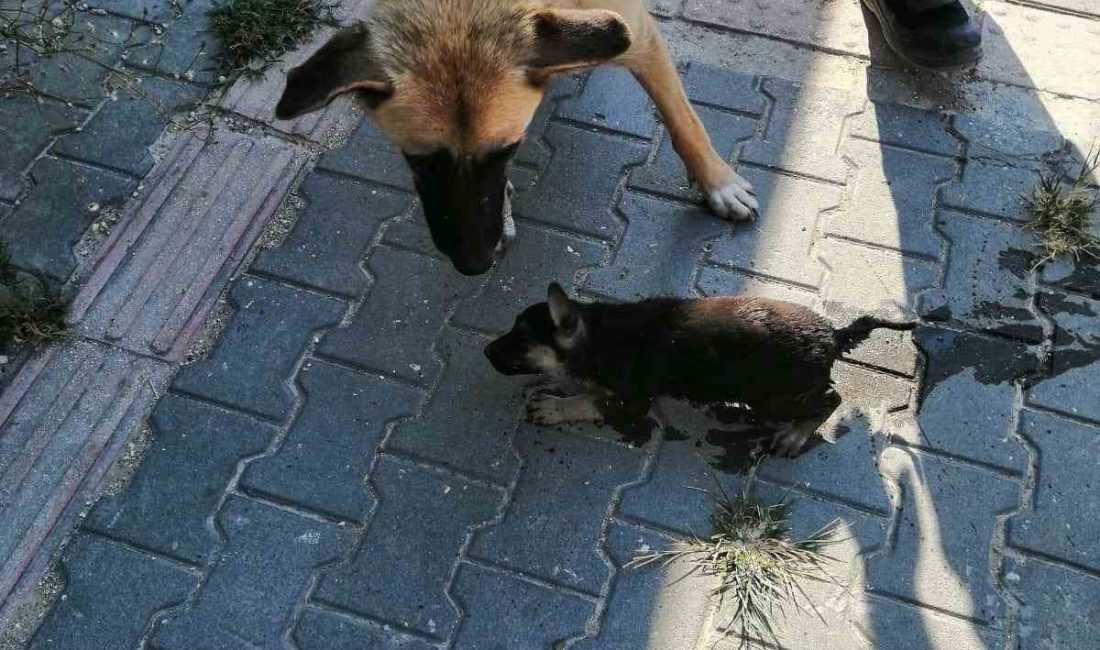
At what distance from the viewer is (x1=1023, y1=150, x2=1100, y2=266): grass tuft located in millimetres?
3832

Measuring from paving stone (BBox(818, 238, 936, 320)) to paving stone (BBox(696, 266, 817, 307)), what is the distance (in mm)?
99

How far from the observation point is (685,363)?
315cm

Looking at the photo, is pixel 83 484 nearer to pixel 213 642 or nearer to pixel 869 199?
pixel 213 642

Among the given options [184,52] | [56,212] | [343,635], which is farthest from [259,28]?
[343,635]

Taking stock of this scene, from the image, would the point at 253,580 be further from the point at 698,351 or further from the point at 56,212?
the point at 56,212

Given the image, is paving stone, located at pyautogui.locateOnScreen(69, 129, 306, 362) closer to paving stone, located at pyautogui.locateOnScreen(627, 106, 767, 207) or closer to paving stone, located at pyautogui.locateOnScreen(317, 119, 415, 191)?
paving stone, located at pyautogui.locateOnScreen(317, 119, 415, 191)

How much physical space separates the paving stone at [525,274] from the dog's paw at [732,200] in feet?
1.71

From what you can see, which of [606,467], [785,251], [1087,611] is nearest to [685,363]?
[606,467]

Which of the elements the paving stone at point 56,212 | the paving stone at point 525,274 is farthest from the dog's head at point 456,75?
the paving stone at point 56,212

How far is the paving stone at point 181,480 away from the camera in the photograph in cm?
326

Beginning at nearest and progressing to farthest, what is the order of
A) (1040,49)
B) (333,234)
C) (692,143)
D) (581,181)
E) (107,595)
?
(107,595) → (692,143) → (333,234) → (581,181) → (1040,49)

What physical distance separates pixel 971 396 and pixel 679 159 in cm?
160

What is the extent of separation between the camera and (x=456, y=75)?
9.71 ft

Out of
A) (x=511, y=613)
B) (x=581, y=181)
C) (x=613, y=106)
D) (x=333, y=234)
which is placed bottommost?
(x=511, y=613)
